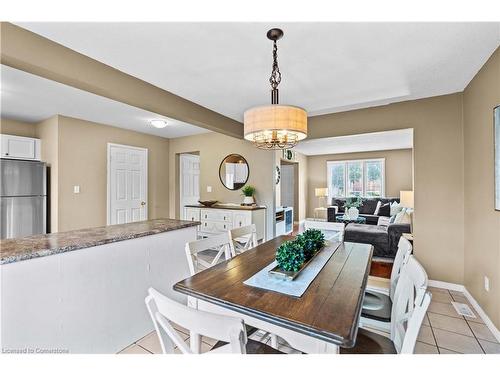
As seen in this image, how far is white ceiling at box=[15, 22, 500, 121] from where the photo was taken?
171 centimetres

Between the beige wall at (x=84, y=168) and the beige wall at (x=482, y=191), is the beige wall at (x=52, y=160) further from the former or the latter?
the beige wall at (x=482, y=191)

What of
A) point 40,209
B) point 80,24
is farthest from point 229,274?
point 40,209

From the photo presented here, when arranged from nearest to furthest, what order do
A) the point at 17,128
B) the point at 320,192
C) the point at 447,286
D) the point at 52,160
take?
1. the point at 447,286
2. the point at 52,160
3. the point at 17,128
4. the point at 320,192

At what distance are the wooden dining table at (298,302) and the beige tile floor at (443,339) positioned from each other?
2.24ft

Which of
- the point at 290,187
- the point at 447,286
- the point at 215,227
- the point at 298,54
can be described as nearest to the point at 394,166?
the point at 290,187

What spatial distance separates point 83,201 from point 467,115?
539 centimetres

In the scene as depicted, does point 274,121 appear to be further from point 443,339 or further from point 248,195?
point 248,195

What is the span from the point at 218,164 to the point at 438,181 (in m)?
3.60

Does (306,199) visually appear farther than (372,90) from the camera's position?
Yes

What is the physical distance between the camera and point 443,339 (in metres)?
1.94

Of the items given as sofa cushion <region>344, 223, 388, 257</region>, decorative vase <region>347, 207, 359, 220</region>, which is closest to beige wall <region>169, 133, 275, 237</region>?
sofa cushion <region>344, 223, 388, 257</region>

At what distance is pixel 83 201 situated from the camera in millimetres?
4062

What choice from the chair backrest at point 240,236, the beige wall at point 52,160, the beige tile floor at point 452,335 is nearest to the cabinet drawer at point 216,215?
the chair backrest at point 240,236
